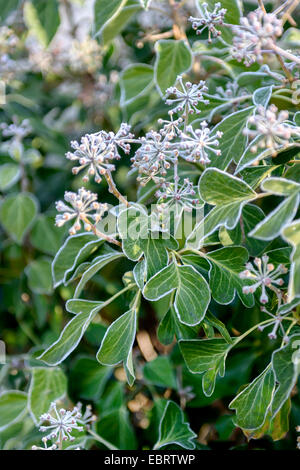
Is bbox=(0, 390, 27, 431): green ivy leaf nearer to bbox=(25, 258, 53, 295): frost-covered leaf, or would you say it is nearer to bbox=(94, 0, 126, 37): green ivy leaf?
bbox=(25, 258, 53, 295): frost-covered leaf

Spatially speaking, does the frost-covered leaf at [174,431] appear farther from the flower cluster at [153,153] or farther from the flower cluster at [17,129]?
the flower cluster at [17,129]

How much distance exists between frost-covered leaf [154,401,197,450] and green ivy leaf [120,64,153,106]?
48 centimetres

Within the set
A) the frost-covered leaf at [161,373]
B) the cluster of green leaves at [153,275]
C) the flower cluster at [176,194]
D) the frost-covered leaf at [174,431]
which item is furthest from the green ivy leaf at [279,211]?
the frost-covered leaf at [161,373]

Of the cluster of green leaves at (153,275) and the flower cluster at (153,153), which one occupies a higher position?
the flower cluster at (153,153)

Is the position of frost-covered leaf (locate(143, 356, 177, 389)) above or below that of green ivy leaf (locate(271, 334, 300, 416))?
below

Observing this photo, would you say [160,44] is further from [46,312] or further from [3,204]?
[46,312]

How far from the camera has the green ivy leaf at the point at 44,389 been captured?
777 mm

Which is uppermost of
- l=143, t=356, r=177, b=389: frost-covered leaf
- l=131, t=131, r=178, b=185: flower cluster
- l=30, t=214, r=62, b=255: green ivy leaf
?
l=131, t=131, r=178, b=185: flower cluster

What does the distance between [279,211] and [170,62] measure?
37cm

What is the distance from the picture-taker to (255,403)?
575 millimetres

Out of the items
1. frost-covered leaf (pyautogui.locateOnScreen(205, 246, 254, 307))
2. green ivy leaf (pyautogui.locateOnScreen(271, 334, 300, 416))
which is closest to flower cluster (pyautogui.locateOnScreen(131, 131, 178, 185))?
frost-covered leaf (pyautogui.locateOnScreen(205, 246, 254, 307))

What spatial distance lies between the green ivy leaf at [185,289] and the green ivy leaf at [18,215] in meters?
0.54

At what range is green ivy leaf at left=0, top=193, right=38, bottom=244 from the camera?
3.44 feet

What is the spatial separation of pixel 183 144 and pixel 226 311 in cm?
41
